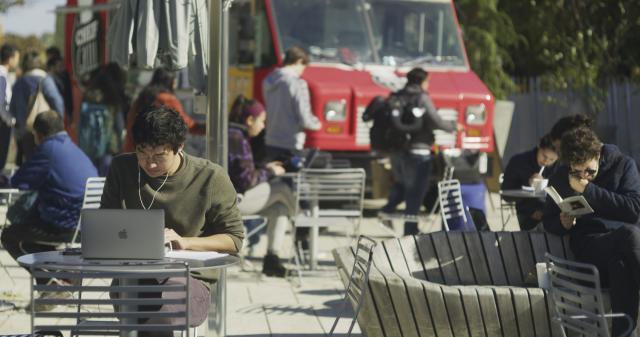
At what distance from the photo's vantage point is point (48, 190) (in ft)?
28.7

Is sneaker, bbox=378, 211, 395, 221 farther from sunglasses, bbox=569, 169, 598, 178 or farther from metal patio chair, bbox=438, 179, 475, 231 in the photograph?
→ sunglasses, bbox=569, 169, 598, 178

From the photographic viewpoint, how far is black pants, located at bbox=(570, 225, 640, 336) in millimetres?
6574

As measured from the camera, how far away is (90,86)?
45.9ft

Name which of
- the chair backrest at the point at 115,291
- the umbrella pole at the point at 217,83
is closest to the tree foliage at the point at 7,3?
the umbrella pole at the point at 217,83

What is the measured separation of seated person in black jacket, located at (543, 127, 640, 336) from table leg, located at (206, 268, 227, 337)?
1.88 m

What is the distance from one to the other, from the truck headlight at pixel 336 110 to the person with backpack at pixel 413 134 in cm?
221

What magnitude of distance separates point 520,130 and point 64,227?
1424 cm

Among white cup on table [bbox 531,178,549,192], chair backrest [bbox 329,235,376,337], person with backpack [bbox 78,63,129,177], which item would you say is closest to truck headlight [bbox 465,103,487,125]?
person with backpack [bbox 78,63,129,177]

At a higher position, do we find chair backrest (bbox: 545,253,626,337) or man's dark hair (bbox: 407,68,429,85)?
man's dark hair (bbox: 407,68,429,85)

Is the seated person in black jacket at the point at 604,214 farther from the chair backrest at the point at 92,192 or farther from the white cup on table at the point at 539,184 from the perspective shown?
the chair backrest at the point at 92,192

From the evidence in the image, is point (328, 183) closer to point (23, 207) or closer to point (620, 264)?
point (23, 207)

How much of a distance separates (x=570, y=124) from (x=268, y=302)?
2.50 metres

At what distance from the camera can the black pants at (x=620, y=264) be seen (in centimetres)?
657

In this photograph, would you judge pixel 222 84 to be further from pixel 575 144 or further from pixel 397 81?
pixel 397 81
